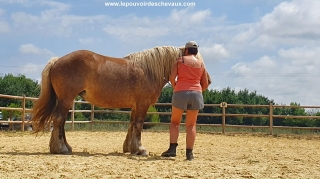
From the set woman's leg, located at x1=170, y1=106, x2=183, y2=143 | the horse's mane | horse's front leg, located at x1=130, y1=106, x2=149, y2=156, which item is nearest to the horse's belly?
horse's front leg, located at x1=130, y1=106, x2=149, y2=156

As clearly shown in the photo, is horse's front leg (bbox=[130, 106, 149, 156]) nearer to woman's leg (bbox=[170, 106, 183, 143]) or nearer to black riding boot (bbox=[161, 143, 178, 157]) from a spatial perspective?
black riding boot (bbox=[161, 143, 178, 157])

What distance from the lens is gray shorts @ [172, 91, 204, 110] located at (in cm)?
561

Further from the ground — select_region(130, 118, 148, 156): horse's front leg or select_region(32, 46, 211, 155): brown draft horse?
select_region(32, 46, 211, 155): brown draft horse

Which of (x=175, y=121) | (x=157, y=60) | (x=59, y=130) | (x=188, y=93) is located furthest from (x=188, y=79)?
(x=59, y=130)

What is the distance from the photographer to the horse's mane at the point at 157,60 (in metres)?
6.53

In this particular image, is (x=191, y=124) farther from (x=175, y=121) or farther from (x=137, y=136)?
(x=137, y=136)

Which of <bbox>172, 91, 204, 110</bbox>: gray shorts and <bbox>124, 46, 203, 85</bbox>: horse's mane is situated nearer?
<bbox>172, 91, 204, 110</bbox>: gray shorts

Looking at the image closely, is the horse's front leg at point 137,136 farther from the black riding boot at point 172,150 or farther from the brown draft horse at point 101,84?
the black riding boot at point 172,150

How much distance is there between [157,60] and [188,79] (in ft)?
3.42

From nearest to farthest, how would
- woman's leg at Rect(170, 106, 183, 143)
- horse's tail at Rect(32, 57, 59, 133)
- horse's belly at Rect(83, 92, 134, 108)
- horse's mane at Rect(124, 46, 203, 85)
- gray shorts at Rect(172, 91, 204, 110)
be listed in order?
1. gray shorts at Rect(172, 91, 204, 110)
2. woman's leg at Rect(170, 106, 183, 143)
3. horse's tail at Rect(32, 57, 59, 133)
4. horse's belly at Rect(83, 92, 134, 108)
5. horse's mane at Rect(124, 46, 203, 85)

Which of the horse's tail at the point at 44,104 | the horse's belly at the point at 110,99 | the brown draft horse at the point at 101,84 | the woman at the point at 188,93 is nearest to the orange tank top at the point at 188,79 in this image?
the woman at the point at 188,93

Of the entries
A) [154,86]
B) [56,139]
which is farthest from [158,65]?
[56,139]

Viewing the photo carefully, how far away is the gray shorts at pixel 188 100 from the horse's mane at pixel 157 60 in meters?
0.98

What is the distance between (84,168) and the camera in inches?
173
